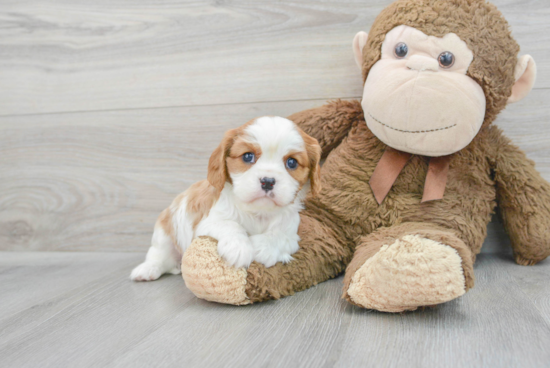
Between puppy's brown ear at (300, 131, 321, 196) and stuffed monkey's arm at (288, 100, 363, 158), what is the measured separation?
0.25m

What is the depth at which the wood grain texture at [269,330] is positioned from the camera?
0.75 metres

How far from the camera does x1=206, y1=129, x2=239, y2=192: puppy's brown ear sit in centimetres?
105

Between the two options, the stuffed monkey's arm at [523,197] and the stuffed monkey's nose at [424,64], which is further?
the stuffed monkey's arm at [523,197]

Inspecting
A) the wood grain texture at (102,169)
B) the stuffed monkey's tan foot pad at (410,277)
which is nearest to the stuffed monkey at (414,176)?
the stuffed monkey's tan foot pad at (410,277)

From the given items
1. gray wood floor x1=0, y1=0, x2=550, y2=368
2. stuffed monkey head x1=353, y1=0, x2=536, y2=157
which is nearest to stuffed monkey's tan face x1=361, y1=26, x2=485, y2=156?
stuffed monkey head x1=353, y1=0, x2=536, y2=157

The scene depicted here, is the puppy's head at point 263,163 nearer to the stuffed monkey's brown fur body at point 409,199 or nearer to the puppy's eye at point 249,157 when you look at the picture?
the puppy's eye at point 249,157

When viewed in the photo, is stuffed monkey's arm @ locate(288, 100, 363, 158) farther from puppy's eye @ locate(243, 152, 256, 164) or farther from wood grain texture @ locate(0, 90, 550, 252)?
puppy's eye @ locate(243, 152, 256, 164)

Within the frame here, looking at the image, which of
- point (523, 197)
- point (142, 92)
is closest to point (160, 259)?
point (142, 92)

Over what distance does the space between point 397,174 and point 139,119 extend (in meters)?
0.99

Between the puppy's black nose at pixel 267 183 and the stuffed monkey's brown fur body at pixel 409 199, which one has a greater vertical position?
the puppy's black nose at pixel 267 183

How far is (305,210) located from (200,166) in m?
0.51

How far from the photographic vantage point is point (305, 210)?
131 cm

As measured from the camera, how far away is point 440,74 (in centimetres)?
109

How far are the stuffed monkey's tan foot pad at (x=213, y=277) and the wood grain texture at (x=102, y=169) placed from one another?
25.2 inches
